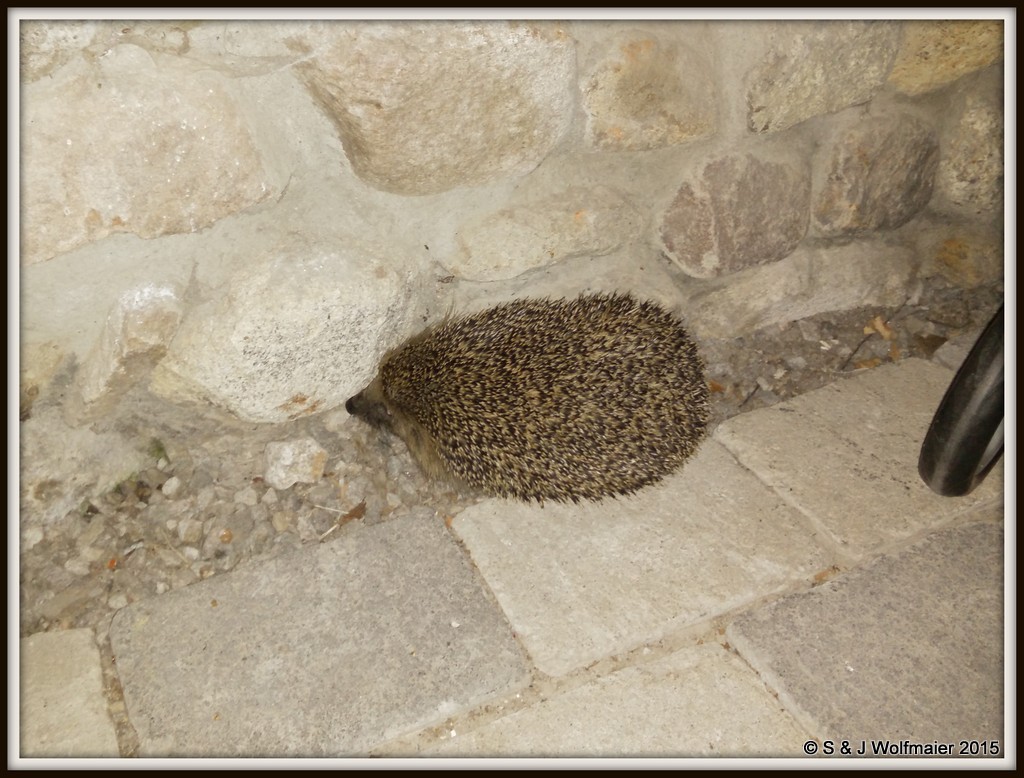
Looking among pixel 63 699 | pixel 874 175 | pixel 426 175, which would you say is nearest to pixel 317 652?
pixel 63 699

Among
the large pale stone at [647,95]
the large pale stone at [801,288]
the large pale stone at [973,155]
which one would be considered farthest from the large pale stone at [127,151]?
the large pale stone at [973,155]

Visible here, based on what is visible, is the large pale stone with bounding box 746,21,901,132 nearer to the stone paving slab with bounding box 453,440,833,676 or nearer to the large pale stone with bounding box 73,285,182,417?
the stone paving slab with bounding box 453,440,833,676

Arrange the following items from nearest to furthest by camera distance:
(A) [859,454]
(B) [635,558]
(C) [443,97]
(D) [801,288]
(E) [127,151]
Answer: (E) [127,151] < (C) [443,97] < (B) [635,558] < (A) [859,454] < (D) [801,288]

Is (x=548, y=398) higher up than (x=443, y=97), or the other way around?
(x=443, y=97)

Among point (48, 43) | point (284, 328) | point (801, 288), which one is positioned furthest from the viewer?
point (801, 288)

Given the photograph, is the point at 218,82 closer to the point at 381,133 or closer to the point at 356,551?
the point at 381,133

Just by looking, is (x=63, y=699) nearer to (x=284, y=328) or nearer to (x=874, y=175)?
(x=284, y=328)

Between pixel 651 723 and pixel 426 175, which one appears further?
pixel 426 175
